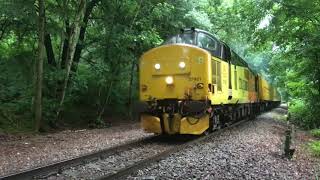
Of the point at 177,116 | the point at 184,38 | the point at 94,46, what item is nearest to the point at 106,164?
the point at 177,116

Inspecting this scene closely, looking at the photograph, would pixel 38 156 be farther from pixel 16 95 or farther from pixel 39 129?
pixel 16 95

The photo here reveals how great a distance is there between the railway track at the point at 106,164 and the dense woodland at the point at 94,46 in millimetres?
5615

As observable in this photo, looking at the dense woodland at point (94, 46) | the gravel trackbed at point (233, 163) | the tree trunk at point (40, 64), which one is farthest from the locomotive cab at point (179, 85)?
the dense woodland at point (94, 46)

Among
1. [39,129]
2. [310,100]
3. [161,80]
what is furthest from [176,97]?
[310,100]

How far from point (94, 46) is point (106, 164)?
471 inches

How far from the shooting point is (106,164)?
8.73 metres

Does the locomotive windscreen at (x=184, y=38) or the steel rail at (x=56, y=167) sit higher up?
the locomotive windscreen at (x=184, y=38)

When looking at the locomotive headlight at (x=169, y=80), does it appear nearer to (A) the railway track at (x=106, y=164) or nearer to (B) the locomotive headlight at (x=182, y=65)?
(B) the locomotive headlight at (x=182, y=65)

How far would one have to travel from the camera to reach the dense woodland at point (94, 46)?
52.9ft

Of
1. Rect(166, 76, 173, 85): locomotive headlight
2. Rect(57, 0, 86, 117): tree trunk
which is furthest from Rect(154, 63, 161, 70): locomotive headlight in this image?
Rect(57, 0, 86, 117): tree trunk

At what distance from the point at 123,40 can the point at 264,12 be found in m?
6.75

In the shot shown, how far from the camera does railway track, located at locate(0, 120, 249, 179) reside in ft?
24.4

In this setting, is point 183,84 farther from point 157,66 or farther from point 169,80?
point 157,66

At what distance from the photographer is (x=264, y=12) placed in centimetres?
2011
